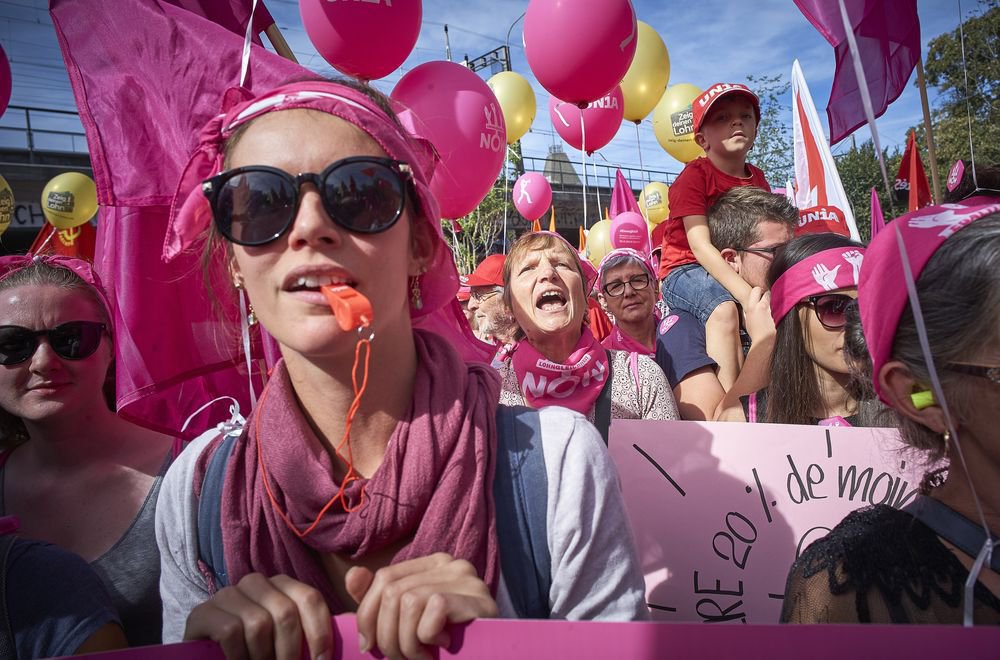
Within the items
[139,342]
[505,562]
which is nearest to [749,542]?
[505,562]

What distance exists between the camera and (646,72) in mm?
6895

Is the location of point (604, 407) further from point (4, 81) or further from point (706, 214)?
point (4, 81)

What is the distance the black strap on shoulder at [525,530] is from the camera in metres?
1.21

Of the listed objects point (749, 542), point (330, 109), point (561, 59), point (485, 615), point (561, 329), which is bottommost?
point (749, 542)

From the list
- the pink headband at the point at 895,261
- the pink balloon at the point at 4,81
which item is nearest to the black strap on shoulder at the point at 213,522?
the pink headband at the point at 895,261

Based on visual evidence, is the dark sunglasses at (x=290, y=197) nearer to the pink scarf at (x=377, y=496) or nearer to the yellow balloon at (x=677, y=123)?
the pink scarf at (x=377, y=496)

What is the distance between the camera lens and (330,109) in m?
1.27

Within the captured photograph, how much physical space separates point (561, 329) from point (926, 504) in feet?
6.63

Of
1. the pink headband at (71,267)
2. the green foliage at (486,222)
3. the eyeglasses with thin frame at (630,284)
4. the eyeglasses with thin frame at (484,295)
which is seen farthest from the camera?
the green foliage at (486,222)

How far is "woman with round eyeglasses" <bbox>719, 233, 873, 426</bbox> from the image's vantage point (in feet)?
7.35

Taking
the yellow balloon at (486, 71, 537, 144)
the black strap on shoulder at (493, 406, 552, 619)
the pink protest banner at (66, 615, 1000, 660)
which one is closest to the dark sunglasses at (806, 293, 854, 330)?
the black strap on shoulder at (493, 406, 552, 619)

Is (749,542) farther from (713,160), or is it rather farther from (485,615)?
(713,160)

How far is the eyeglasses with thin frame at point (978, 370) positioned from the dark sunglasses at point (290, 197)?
1.00 metres

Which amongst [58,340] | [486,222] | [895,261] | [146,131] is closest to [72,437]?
[58,340]
